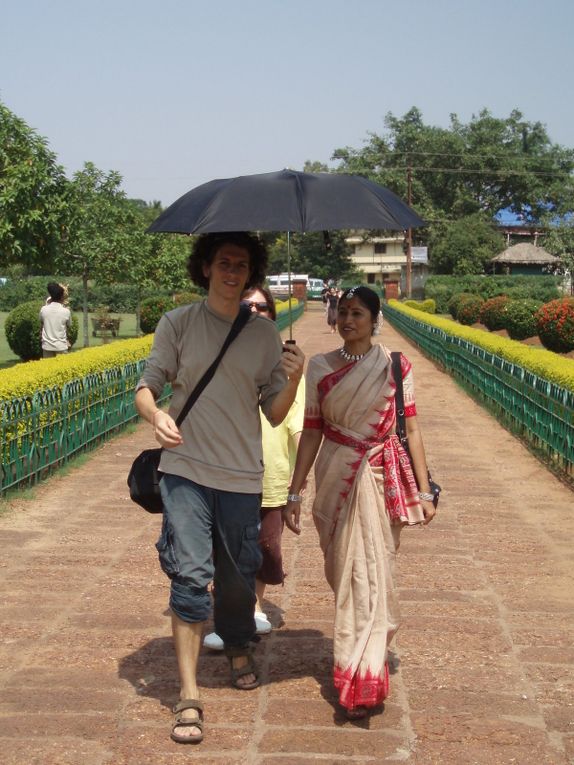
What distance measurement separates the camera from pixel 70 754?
357 cm

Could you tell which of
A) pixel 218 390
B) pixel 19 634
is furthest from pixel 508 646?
Result: pixel 19 634

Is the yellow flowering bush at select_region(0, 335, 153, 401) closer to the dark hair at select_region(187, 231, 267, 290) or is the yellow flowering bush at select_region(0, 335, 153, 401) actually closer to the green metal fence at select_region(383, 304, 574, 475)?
the dark hair at select_region(187, 231, 267, 290)

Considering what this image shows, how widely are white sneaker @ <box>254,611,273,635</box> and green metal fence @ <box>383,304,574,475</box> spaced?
489 cm

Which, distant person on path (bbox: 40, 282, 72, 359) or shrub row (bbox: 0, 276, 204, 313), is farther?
shrub row (bbox: 0, 276, 204, 313)

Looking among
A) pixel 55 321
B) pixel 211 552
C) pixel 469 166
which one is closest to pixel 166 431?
pixel 211 552

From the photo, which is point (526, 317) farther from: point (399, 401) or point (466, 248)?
point (466, 248)

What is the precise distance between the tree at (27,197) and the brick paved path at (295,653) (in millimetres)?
11437

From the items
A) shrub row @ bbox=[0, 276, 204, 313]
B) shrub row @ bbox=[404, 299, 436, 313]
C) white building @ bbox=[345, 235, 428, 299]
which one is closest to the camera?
shrub row @ bbox=[404, 299, 436, 313]

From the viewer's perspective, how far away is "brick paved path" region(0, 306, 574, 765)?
367cm

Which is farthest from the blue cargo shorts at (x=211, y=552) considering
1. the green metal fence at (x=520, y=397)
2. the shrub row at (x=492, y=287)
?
the shrub row at (x=492, y=287)

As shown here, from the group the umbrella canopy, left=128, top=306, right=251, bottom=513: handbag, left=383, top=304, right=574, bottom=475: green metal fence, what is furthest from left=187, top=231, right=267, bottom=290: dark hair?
left=383, top=304, right=574, bottom=475: green metal fence

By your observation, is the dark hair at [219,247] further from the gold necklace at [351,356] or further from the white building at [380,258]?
the white building at [380,258]

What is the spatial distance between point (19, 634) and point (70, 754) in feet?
4.59

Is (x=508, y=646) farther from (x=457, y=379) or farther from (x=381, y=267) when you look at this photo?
(x=381, y=267)
